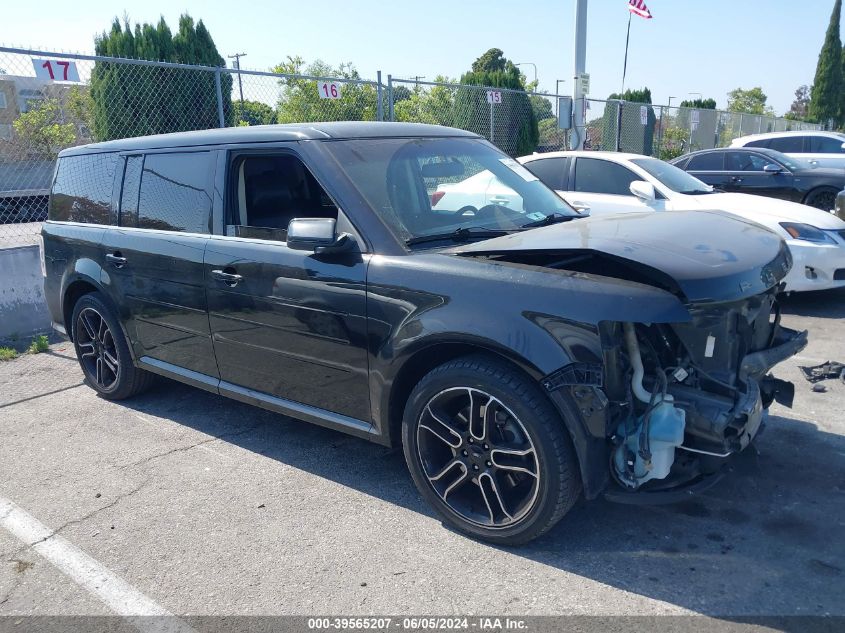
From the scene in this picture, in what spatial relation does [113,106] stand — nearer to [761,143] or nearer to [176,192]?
[176,192]

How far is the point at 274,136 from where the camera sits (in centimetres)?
389

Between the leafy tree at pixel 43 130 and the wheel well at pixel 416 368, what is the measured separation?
26.1 feet

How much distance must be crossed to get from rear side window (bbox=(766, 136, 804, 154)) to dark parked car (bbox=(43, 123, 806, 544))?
13.7 m

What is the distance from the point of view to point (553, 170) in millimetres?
8430

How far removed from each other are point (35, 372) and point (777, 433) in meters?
5.97

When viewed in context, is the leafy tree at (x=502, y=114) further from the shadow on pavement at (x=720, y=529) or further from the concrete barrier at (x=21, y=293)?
the shadow on pavement at (x=720, y=529)

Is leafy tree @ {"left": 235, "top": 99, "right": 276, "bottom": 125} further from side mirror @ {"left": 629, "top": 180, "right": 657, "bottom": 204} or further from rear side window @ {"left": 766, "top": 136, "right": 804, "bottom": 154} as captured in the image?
rear side window @ {"left": 766, "top": 136, "right": 804, "bottom": 154}

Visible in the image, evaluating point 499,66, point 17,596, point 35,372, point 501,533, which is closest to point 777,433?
point 501,533

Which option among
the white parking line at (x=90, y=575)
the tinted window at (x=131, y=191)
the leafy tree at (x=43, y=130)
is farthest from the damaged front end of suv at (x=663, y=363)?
the leafy tree at (x=43, y=130)

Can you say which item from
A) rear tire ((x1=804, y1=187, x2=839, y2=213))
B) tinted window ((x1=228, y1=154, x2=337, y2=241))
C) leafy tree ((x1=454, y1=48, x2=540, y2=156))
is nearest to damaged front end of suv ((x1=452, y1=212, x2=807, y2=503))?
tinted window ((x1=228, y1=154, x2=337, y2=241))

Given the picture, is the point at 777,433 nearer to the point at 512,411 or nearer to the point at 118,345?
the point at 512,411

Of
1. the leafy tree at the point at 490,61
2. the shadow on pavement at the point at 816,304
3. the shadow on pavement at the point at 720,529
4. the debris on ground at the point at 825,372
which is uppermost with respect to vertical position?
the leafy tree at the point at 490,61

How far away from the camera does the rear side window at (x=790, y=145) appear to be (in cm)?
1566

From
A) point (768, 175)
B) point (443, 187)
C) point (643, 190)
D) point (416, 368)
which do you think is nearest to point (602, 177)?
point (643, 190)
